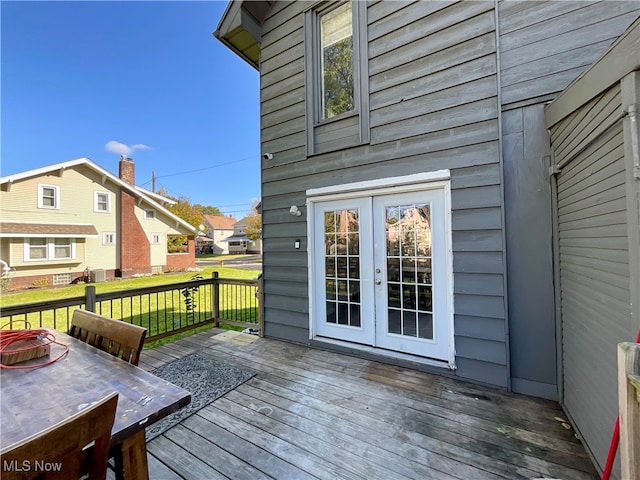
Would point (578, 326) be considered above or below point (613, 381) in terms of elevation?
above

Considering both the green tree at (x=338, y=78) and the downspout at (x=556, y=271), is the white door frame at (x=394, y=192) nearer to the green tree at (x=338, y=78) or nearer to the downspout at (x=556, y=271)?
the downspout at (x=556, y=271)

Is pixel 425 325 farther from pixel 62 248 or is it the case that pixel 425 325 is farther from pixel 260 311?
pixel 62 248

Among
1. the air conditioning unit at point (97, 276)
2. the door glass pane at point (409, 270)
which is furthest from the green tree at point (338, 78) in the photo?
the air conditioning unit at point (97, 276)

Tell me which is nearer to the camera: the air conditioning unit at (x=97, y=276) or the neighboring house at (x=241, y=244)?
the air conditioning unit at (x=97, y=276)

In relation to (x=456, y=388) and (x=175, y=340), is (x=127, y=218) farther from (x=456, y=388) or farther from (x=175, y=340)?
(x=456, y=388)

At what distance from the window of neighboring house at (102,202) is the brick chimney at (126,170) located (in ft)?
7.07

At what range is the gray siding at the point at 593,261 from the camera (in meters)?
1.47

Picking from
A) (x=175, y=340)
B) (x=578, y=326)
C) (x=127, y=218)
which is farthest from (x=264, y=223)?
(x=127, y=218)

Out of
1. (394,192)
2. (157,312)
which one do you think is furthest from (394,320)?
(157,312)

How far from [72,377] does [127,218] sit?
1482 cm

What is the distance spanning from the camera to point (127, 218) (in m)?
13.5

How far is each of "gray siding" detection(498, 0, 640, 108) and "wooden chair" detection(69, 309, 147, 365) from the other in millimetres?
3568

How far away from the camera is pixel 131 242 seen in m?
13.6

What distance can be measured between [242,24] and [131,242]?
42.8ft
